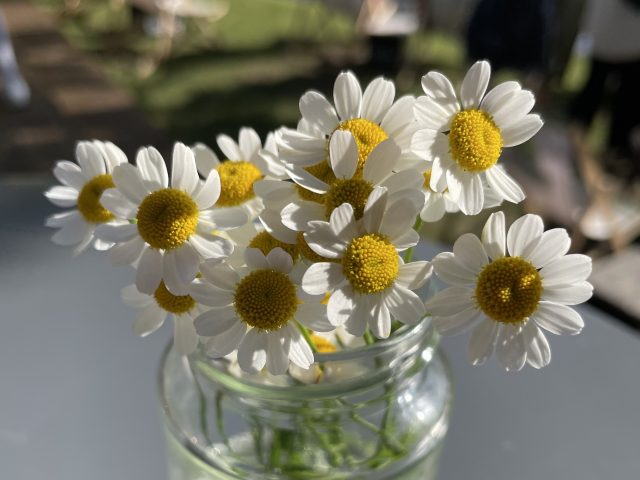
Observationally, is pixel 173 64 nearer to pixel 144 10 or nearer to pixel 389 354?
pixel 144 10

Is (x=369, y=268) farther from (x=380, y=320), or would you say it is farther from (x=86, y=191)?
(x=86, y=191)

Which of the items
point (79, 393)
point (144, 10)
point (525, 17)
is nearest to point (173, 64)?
point (144, 10)

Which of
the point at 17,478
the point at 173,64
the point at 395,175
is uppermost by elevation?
the point at 395,175

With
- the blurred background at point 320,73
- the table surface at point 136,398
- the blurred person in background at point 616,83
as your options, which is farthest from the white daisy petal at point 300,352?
the blurred person in background at point 616,83

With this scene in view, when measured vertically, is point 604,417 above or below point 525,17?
above

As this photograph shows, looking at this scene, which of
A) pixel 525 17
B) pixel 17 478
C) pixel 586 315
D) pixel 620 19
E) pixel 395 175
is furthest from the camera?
pixel 525 17

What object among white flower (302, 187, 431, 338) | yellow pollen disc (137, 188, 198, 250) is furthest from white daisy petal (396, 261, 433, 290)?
yellow pollen disc (137, 188, 198, 250)
